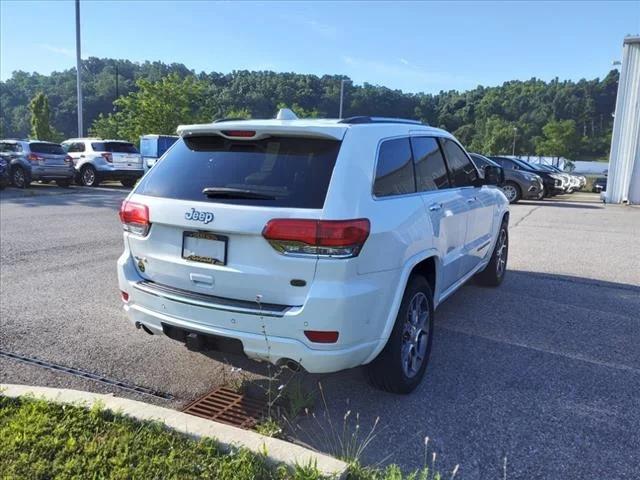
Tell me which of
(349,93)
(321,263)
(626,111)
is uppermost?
(349,93)

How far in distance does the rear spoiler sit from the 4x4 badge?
1.83ft

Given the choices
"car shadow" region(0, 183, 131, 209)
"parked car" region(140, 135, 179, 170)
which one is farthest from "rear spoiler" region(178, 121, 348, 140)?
"parked car" region(140, 135, 179, 170)

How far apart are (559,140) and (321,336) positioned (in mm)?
92299

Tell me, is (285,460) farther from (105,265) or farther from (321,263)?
(105,265)

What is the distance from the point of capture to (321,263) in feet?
9.46

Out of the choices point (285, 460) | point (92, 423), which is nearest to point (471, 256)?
point (285, 460)

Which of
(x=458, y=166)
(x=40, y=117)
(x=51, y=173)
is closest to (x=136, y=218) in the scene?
(x=458, y=166)

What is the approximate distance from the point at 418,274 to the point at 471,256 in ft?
5.19

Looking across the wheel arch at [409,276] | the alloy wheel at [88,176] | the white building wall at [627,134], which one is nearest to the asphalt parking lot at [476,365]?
the wheel arch at [409,276]

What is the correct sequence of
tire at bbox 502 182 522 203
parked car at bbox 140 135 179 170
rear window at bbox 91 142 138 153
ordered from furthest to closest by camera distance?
parked car at bbox 140 135 179 170 < rear window at bbox 91 142 138 153 < tire at bbox 502 182 522 203

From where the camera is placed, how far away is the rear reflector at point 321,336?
2.91 meters

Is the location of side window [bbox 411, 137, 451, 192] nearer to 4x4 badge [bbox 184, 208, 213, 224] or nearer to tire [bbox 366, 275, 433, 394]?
tire [bbox 366, 275, 433, 394]

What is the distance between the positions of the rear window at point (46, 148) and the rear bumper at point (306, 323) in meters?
17.9

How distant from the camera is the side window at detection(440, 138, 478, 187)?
15.7 ft
